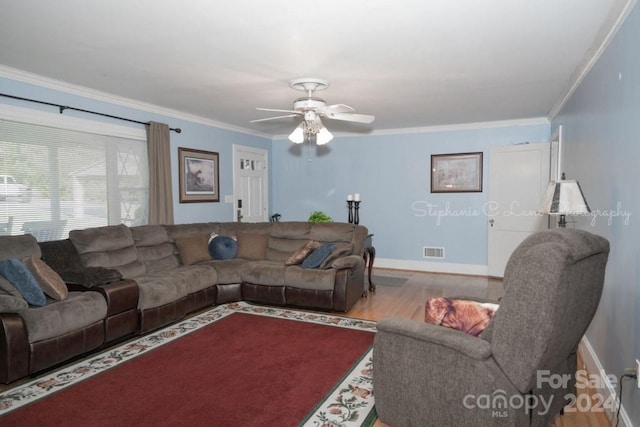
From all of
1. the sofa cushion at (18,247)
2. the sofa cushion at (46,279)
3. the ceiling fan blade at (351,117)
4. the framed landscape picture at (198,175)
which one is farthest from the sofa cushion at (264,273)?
the sofa cushion at (18,247)

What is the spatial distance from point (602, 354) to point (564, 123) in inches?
113

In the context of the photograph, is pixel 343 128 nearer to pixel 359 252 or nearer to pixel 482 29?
pixel 359 252

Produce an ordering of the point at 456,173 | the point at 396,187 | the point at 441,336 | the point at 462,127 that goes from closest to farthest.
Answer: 1. the point at 441,336
2. the point at 462,127
3. the point at 456,173
4. the point at 396,187

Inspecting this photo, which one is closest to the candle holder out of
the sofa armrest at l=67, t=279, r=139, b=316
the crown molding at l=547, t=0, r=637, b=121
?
the crown molding at l=547, t=0, r=637, b=121

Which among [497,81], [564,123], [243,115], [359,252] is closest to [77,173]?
[243,115]

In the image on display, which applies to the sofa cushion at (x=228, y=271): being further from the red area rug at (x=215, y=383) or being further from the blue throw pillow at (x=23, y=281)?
the blue throw pillow at (x=23, y=281)

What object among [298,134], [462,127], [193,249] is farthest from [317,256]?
[462,127]

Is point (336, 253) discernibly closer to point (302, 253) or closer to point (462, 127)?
point (302, 253)

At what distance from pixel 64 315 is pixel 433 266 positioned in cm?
535

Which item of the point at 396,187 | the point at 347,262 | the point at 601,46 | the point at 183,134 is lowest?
the point at 347,262

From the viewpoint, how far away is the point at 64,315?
2.98m

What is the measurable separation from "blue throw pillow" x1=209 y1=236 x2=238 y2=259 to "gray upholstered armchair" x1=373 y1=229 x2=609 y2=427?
11.1 feet

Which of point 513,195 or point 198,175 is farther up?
point 198,175

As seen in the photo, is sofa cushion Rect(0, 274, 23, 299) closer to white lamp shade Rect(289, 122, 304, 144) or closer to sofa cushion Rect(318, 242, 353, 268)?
white lamp shade Rect(289, 122, 304, 144)
